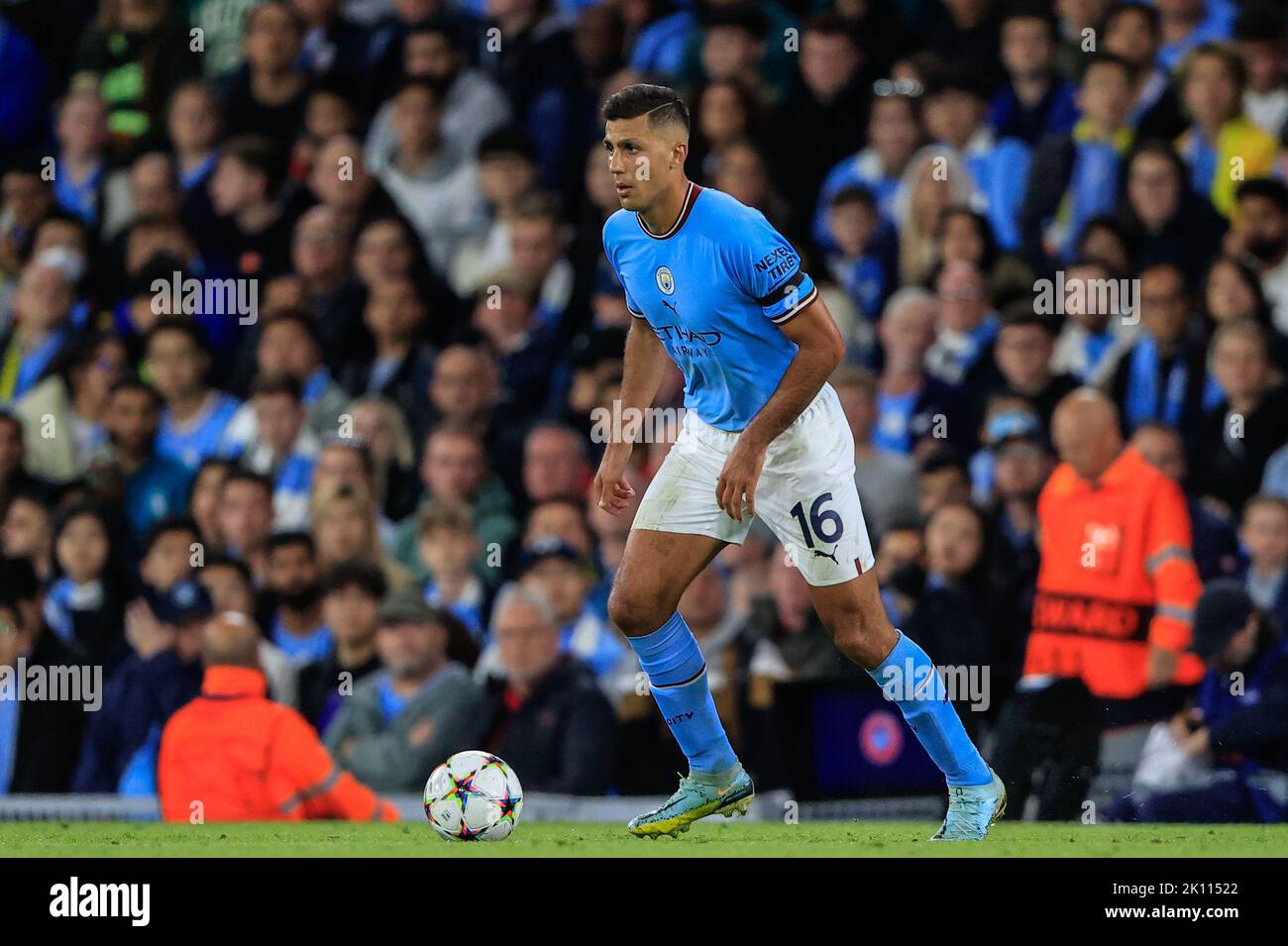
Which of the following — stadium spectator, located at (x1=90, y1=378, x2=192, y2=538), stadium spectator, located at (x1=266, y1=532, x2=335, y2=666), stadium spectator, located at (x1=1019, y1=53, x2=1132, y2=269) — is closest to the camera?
stadium spectator, located at (x1=266, y1=532, x2=335, y2=666)

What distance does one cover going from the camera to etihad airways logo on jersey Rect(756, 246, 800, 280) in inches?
289

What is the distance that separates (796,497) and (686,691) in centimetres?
83

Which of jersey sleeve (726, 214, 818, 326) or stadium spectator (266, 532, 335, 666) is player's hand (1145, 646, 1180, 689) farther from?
stadium spectator (266, 532, 335, 666)

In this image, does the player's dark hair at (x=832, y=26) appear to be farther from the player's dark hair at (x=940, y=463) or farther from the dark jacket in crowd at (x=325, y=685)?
the dark jacket in crowd at (x=325, y=685)

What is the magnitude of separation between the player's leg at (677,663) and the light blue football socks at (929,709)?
675 millimetres

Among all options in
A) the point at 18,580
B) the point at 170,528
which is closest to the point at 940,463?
the point at 170,528

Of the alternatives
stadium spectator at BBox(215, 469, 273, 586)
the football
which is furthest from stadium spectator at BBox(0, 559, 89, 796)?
the football

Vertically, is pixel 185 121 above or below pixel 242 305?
above

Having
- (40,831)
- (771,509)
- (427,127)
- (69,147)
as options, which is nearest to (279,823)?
(40,831)

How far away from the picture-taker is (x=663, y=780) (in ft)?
33.0

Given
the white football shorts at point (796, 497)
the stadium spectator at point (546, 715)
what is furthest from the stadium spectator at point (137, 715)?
the white football shorts at point (796, 497)

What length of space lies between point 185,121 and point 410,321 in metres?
2.65

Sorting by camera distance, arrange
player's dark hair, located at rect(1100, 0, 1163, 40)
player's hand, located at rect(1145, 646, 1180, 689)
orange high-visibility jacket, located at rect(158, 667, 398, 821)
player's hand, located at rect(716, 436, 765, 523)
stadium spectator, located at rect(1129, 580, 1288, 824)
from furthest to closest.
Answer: player's dark hair, located at rect(1100, 0, 1163, 40) → player's hand, located at rect(1145, 646, 1180, 689) → orange high-visibility jacket, located at rect(158, 667, 398, 821) → stadium spectator, located at rect(1129, 580, 1288, 824) → player's hand, located at rect(716, 436, 765, 523)

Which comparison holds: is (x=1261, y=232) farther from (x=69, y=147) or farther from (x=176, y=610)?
(x=69, y=147)
